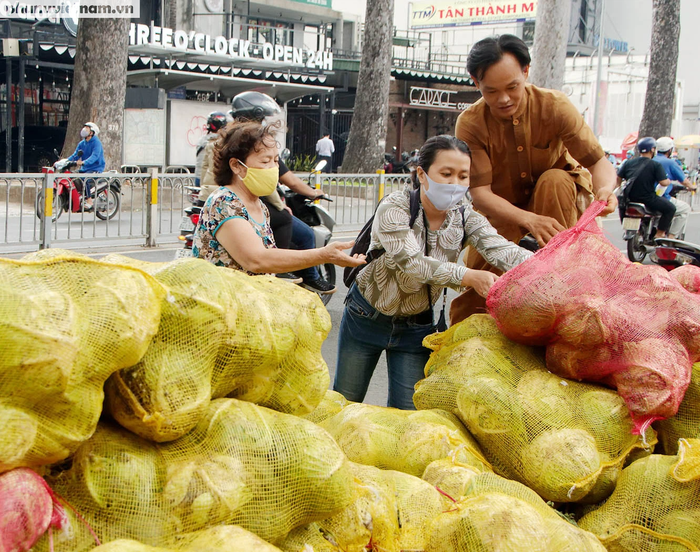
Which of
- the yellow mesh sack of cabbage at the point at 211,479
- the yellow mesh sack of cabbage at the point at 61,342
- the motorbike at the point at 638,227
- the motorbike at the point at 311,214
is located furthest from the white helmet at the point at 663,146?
the yellow mesh sack of cabbage at the point at 61,342

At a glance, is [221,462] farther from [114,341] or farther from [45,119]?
[45,119]

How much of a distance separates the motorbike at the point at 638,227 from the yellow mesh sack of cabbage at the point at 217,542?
35.0 ft

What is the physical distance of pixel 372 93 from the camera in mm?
20828

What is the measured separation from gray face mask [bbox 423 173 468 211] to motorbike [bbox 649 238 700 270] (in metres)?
4.20

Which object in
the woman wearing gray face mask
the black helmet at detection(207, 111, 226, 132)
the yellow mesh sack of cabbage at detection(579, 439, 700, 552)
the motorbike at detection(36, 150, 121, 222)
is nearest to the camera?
the yellow mesh sack of cabbage at detection(579, 439, 700, 552)

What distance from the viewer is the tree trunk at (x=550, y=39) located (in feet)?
55.9

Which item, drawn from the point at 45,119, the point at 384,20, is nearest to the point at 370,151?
the point at 384,20

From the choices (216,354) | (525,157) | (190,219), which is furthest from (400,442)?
(190,219)

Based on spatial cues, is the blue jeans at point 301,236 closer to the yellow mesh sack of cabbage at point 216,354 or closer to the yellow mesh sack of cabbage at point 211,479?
the yellow mesh sack of cabbage at point 216,354

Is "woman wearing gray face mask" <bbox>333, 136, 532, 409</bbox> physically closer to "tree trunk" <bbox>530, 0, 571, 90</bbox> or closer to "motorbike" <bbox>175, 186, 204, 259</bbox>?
"motorbike" <bbox>175, 186, 204, 259</bbox>

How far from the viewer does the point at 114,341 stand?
160cm

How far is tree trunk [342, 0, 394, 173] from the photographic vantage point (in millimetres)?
20062

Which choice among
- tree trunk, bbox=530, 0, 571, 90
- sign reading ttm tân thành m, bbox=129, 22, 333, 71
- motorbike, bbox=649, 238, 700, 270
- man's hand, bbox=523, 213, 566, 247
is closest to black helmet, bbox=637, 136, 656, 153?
motorbike, bbox=649, 238, 700, 270

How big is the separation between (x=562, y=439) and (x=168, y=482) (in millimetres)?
1294
